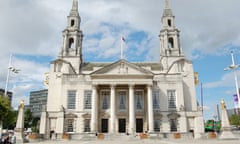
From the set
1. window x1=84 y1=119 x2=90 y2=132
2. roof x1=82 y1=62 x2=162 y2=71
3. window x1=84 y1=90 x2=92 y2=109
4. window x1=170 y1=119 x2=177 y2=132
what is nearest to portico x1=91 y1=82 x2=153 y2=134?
window x1=84 y1=90 x2=92 y2=109

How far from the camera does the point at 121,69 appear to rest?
41.9m

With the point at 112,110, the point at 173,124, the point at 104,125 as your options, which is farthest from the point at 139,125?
the point at 112,110

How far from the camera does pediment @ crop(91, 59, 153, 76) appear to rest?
4106 centimetres

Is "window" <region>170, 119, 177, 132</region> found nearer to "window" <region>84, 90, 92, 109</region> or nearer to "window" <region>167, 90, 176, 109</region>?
"window" <region>167, 90, 176, 109</region>

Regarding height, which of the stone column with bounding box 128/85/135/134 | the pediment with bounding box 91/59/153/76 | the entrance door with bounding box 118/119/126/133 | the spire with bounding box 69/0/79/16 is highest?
the spire with bounding box 69/0/79/16

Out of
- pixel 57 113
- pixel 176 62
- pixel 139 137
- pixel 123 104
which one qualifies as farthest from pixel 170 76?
pixel 57 113

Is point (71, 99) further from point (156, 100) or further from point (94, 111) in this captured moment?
point (156, 100)

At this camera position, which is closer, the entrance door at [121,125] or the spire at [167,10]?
the entrance door at [121,125]

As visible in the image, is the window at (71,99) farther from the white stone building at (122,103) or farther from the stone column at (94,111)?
the stone column at (94,111)

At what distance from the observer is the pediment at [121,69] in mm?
41062

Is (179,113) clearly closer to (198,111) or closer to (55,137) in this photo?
(198,111)

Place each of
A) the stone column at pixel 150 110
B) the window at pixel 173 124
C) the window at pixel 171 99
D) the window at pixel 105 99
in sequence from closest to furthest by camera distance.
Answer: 1. the stone column at pixel 150 110
2. the window at pixel 173 124
3. the window at pixel 171 99
4. the window at pixel 105 99

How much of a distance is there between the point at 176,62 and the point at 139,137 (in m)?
20.8

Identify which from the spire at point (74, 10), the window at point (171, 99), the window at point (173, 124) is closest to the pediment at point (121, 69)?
the window at point (171, 99)
